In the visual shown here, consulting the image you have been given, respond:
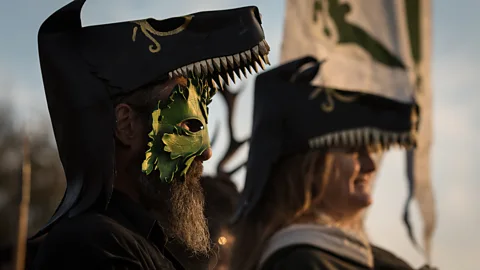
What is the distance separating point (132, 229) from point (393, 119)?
12.3 feet

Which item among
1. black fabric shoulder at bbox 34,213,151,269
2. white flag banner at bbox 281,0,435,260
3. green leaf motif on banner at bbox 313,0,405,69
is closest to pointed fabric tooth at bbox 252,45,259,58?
black fabric shoulder at bbox 34,213,151,269

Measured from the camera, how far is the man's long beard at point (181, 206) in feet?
9.27

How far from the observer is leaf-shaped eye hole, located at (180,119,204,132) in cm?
287

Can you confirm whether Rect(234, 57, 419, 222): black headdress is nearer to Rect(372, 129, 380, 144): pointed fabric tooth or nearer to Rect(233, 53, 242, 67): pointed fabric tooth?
Rect(372, 129, 380, 144): pointed fabric tooth

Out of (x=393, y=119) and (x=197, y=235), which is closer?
(x=197, y=235)

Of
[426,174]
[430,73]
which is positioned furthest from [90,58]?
[430,73]

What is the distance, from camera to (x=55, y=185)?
74.0 feet

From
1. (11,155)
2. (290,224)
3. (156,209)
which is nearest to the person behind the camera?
(156,209)

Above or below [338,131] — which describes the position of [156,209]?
above

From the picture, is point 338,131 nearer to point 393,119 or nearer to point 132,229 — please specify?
point 393,119

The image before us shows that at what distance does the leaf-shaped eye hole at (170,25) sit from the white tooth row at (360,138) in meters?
3.13

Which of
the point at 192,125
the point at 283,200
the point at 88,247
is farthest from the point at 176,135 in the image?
the point at 283,200

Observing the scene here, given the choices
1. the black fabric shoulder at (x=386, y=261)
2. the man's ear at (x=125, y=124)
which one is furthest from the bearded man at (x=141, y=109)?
the black fabric shoulder at (x=386, y=261)

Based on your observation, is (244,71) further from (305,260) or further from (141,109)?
(305,260)
